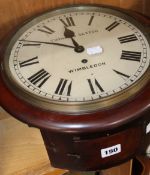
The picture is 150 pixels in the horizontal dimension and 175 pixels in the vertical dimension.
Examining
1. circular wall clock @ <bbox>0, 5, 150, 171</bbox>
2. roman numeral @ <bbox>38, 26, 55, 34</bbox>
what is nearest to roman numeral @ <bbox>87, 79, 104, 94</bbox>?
circular wall clock @ <bbox>0, 5, 150, 171</bbox>

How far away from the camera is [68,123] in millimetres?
630

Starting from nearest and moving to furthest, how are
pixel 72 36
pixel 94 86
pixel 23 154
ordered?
pixel 94 86
pixel 72 36
pixel 23 154

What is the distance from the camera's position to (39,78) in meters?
0.72

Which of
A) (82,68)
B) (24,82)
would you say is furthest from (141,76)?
(24,82)

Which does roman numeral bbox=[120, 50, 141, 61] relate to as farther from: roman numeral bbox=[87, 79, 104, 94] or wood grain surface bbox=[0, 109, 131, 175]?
wood grain surface bbox=[0, 109, 131, 175]

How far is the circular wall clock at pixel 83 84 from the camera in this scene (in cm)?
64

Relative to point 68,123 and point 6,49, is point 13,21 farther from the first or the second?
point 68,123

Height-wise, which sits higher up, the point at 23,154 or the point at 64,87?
the point at 64,87

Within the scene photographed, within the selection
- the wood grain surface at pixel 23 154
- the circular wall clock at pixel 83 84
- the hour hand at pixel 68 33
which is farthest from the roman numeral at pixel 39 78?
the wood grain surface at pixel 23 154

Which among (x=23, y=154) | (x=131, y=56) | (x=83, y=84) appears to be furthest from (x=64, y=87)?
(x=23, y=154)

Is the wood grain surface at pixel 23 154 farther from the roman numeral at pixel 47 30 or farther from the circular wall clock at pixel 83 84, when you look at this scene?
the roman numeral at pixel 47 30

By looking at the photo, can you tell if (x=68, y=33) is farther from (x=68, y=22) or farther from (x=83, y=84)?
(x=83, y=84)

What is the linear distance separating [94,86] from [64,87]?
0.06m

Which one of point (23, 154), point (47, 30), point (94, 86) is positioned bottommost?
point (23, 154)
